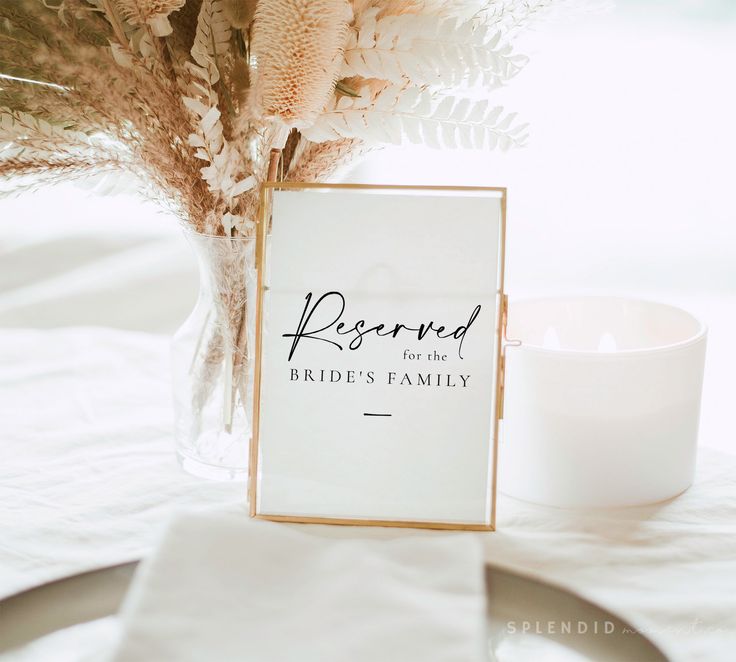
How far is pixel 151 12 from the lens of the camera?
0.59 meters

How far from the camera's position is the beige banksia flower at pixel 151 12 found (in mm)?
581

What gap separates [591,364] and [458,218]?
A: 0.13 m

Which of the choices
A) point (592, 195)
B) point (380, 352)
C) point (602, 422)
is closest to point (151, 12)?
point (380, 352)

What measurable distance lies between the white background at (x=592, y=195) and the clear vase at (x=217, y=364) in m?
0.50

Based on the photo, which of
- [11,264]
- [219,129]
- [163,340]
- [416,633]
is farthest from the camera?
[11,264]

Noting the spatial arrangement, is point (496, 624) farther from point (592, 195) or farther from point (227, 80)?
point (592, 195)

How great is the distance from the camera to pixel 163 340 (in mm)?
1075

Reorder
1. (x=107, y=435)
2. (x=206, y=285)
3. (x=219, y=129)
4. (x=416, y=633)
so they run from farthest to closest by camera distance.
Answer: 1. (x=107, y=435)
2. (x=206, y=285)
3. (x=219, y=129)
4. (x=416, y=633)

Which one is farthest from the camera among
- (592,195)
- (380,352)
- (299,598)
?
(592,195)

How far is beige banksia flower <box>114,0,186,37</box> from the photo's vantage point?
0.58 m

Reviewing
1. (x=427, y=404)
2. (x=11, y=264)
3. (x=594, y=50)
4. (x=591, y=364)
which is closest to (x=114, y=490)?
(x=427, y=404)

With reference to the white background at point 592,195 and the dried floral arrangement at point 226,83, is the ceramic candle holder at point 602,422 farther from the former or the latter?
the white background at point 592,195

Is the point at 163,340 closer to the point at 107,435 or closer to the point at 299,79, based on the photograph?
the point at 107,435

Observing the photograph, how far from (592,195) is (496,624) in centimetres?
83
